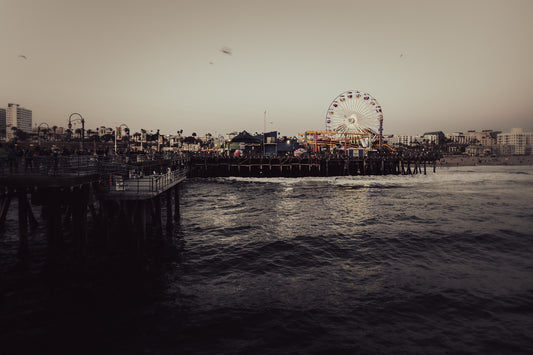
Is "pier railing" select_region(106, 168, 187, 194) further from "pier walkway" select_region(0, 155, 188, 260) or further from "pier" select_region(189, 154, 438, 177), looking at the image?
"pier" select_region(189, 154, 438, 177)

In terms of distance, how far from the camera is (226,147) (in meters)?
122

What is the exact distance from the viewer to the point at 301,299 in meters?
12.9

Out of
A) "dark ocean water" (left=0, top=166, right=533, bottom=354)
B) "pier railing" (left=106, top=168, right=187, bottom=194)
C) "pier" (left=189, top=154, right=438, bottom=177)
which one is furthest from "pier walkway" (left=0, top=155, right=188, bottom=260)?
"pier" (left=189, top=154, right=438, bottom=177)

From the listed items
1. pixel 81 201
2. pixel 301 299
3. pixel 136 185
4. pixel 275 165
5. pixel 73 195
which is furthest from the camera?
pixel 275 165

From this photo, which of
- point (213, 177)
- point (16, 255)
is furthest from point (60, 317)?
point (213, 177)

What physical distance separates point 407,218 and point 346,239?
1097cm

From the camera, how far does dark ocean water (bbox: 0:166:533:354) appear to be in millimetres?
10008

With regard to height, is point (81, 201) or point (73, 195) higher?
point (73, 195)

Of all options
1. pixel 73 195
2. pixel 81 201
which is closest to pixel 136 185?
pixel 81 201

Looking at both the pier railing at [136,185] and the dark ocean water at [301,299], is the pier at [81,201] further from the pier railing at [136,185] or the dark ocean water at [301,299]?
the dark ocean water at [301,299]

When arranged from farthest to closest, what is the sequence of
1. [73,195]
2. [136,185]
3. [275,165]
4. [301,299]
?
1. [275,165]
2. [136,185]
3. [73,195]
4. [301,299]

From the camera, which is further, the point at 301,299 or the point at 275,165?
the point at 275,165

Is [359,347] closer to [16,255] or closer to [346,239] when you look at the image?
[346,239]

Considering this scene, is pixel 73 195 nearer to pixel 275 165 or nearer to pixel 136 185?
pixel 136 185
